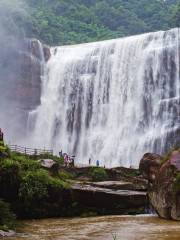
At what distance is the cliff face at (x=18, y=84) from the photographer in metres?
49.0

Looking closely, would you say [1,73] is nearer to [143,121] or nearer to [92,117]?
[92,117]

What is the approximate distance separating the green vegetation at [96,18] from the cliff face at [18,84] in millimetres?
22092

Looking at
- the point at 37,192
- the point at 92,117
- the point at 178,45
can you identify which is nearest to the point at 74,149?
the point at 92,117

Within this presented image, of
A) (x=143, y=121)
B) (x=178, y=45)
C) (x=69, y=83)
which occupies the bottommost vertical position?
(x=143, y=121)

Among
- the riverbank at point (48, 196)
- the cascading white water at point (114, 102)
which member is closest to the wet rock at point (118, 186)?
the riverbank at point (48, 196)

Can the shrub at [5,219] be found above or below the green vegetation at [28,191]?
below

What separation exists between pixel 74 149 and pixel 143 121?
7683mm

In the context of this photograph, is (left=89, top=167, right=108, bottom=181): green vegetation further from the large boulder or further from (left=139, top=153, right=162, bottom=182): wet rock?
the large boulder

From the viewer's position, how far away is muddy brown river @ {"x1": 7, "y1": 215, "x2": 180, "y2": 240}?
11656 mm

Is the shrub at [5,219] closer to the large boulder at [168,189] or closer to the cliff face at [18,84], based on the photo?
the large boulder at [168,189]

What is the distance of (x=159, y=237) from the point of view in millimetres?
11352

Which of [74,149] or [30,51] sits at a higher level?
[30,51]

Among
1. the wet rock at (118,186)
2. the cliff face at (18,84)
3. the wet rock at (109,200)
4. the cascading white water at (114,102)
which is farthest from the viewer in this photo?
the cliff face at (18,84)

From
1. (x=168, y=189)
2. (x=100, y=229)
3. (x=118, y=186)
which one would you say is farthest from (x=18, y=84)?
(x=100, y=229)
